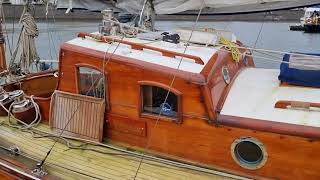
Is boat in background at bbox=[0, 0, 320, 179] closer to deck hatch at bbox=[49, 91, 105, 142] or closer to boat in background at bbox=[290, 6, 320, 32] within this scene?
deck hatch at bbox=[49, 91, 105, 142]

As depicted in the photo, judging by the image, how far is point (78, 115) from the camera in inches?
248

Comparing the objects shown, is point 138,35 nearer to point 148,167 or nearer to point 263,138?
point 148,167

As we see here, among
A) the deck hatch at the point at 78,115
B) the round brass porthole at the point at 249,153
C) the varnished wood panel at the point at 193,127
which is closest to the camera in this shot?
the varnished wood panel at the point at 193,127

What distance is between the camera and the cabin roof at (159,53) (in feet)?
18.3

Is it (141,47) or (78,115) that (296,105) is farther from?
(78,115)

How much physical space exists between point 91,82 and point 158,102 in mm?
1200

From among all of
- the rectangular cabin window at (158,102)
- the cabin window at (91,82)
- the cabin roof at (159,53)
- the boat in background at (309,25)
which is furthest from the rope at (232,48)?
the boat in background at (309,25)

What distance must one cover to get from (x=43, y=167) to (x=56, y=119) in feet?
3.19

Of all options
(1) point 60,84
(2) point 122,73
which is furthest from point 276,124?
(1) point 60,84

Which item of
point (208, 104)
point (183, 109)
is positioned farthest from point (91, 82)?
point (208, 104)

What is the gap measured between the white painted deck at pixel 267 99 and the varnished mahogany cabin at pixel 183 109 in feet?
0.18

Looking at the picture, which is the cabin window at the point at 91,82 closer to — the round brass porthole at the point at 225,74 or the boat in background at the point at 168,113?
the boat in background at the point at 168,113

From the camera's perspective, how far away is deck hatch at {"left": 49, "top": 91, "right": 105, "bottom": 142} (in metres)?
6.15

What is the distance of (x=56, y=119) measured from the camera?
6.60 m
